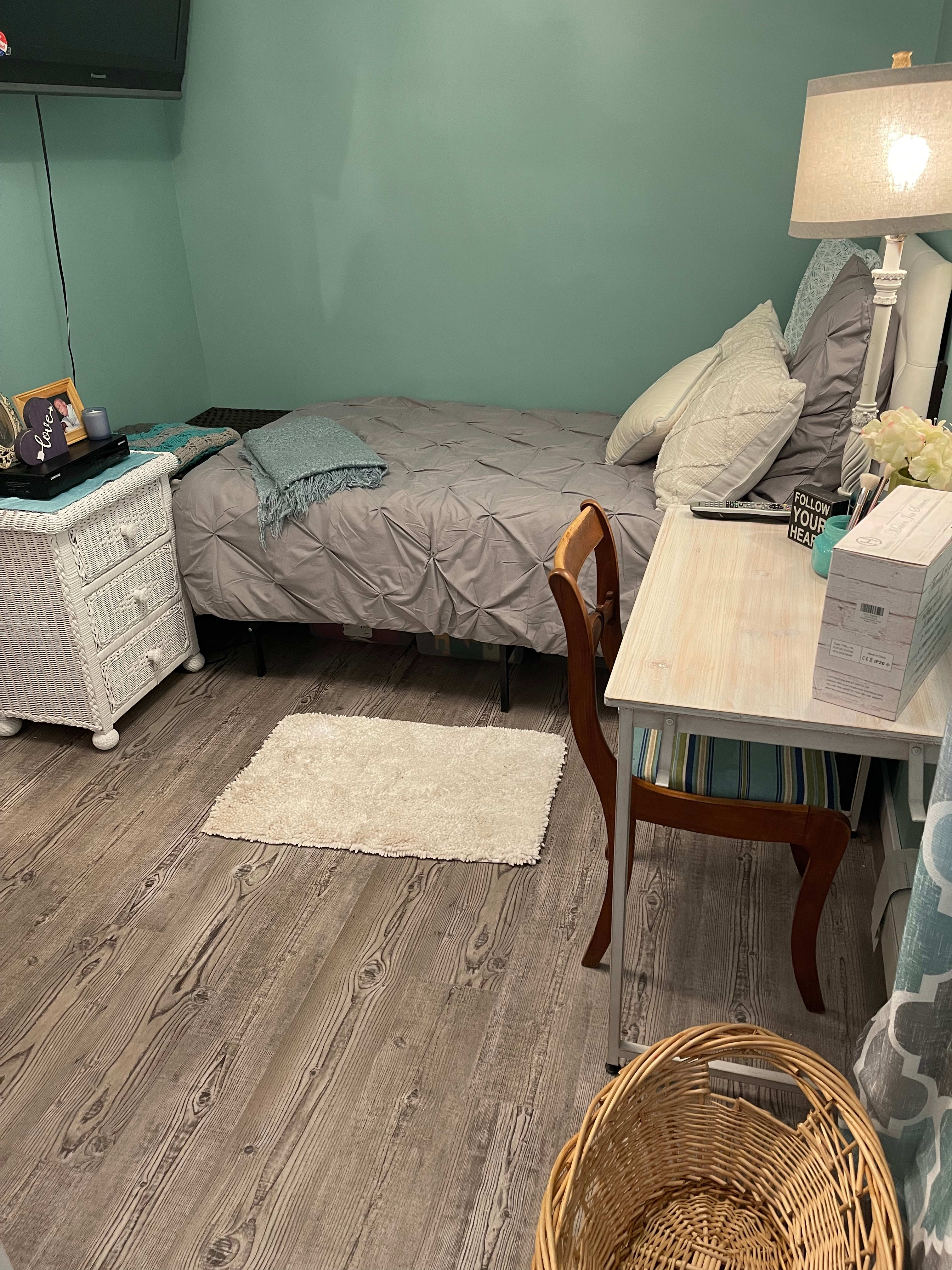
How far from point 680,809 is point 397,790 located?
3.13 feet

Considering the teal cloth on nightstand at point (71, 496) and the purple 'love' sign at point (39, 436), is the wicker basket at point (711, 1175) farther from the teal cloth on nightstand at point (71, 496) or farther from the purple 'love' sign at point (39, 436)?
the purple 'love' sign at point (39, 436)

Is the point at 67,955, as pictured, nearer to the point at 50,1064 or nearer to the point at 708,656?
the point at 50,1064

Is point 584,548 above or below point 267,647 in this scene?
above

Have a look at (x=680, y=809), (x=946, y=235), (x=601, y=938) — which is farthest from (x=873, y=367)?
(x=601, y=938)

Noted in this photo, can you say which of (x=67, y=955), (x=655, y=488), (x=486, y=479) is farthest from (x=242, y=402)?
(x=67, y=955)

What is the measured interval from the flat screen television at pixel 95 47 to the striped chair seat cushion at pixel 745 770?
→ 2387 millimetres

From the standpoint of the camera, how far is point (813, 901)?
5.07 feet

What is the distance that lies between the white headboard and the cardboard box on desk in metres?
0.83

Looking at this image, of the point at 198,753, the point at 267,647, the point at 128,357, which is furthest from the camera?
the point at 128,357

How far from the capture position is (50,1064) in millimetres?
1652

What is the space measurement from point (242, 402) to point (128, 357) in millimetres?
604

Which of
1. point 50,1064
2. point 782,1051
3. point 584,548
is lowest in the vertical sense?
point 50,1064

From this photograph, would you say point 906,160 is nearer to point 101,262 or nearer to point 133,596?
point 133,596

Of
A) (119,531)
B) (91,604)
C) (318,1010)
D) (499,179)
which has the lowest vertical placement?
(318,1010)
